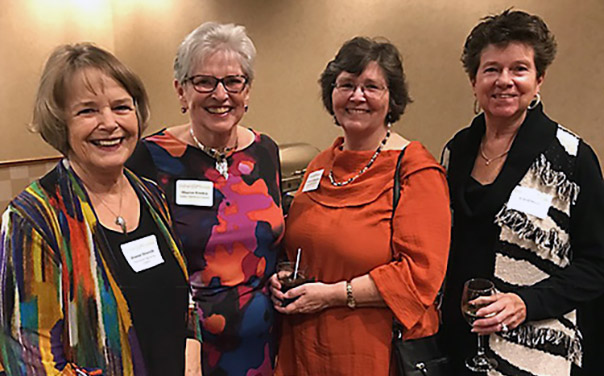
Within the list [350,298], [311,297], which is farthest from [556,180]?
[311,297]

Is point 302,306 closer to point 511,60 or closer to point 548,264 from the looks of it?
point 548,264

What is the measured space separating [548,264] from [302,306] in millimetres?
714

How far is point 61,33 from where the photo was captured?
4.43 meters

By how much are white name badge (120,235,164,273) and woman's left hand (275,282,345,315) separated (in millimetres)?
472

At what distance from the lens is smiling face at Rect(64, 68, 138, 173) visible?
1.10 m

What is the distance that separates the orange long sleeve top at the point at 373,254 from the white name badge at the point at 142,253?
523 mm

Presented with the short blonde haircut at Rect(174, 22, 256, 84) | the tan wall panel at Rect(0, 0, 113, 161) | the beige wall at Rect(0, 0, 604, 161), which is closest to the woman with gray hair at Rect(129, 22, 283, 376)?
the short blonde haircut at Rect(174, 22, 256, 84)

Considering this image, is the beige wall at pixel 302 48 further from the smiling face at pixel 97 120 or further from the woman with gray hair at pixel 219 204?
the smiling face at pixel 97 120

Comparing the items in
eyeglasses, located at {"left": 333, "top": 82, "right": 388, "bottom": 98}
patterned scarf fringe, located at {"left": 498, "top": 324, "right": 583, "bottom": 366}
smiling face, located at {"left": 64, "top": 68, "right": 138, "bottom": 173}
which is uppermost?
eyeglasses, located at {"left": 333, "top": 82, "right": 388, "bottom": 98}

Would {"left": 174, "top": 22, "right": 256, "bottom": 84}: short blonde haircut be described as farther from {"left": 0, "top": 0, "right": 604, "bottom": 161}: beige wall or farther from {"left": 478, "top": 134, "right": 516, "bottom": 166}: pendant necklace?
{"left": 0, "top": 0, "right": 604, "bottom": 161}: beige wall

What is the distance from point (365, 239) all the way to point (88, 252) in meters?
0.77

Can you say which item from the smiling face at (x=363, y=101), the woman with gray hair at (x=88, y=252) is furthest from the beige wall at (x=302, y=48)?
the woman with gray hair at (x=88, y=252)

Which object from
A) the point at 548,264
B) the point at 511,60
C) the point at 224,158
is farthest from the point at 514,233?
the point at 224,158

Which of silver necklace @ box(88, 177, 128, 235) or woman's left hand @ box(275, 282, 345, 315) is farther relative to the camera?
woman's left hand @ box(275, 282, 345, 315)
